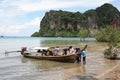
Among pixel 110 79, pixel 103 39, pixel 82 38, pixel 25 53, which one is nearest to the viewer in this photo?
pixel 110 79

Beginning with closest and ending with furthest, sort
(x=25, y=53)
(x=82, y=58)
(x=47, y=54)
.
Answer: (x=82, y=58)
(x=47, y=54)
(x=25, y=53)

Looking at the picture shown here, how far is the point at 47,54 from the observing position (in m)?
30.9

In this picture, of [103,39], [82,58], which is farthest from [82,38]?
[82,58]

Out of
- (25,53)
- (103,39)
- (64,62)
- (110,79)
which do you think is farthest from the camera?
(103,39)

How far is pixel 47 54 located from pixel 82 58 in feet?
20.7

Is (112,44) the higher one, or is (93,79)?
(112,44)

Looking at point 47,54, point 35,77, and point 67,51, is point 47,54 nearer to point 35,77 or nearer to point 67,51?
point 67,51

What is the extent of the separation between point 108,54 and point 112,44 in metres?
1.25

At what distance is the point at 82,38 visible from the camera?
111438mm

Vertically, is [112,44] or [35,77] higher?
[112,44]

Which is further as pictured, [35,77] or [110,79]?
[35,77]

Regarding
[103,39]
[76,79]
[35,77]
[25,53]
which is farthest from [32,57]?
[103,39]

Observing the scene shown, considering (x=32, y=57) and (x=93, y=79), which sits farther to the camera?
(x=32, y=57)

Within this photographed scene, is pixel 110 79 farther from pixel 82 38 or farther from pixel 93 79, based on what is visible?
pixel 82 38
